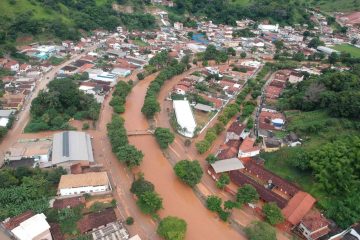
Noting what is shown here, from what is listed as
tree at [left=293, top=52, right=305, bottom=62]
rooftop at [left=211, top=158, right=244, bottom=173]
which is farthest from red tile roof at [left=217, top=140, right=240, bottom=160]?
tree at [left=293, top=52, right=305, bottom=62]

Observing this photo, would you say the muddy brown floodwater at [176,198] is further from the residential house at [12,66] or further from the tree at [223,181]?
the residential house at [12,66]

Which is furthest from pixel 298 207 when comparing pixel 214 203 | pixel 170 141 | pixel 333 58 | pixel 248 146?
pixel 333 58

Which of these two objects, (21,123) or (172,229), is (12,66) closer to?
(21,123)

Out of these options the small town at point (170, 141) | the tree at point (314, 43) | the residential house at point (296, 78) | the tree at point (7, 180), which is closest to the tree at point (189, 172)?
the small town at point (170, 141)

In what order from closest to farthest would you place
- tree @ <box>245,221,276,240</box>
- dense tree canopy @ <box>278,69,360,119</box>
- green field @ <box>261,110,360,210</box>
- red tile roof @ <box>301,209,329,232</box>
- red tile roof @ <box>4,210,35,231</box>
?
tree @ <box>245,221,276,240</box> → red tile roof @ <box>4,210,35,231</box> → red tile roof @ <box>301,209,329,232</box> → green field @ <box>261,110,360,210</box> → dense tree canopy @ <box>278,69,360,119</box>

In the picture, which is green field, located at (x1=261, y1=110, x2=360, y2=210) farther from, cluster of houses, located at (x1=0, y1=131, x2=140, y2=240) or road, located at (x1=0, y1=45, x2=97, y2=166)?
road, located at (x1=0, y1=45, x2=97, y2=166)

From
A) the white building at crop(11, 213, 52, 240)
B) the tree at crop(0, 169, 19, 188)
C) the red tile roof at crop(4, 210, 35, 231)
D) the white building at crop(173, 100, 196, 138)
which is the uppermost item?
the tree at crop(0, 169, 19, 188)

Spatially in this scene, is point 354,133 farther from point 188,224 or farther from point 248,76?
point 248,76

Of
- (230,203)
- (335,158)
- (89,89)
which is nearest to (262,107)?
(335,158)
